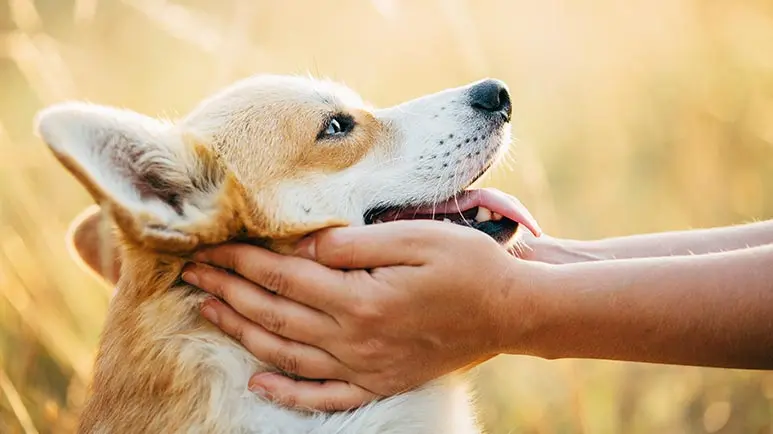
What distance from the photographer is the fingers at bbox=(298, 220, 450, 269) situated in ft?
5.33

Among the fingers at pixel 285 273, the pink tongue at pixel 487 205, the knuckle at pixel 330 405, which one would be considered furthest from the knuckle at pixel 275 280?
the pink tongue at pixel 487 205

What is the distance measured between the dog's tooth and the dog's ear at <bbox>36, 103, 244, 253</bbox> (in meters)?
0.52

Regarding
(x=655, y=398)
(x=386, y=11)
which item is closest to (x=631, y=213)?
(x=655, y=398)

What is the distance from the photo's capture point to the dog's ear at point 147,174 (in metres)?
1.47

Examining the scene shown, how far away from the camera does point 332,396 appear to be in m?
1.65

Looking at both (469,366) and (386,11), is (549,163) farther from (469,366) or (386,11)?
(469,366)

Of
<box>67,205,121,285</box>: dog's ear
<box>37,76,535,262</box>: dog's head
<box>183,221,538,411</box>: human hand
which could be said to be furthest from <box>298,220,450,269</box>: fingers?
<box>67,205,121,285</box>: dog's ear

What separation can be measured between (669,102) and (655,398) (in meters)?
1.40

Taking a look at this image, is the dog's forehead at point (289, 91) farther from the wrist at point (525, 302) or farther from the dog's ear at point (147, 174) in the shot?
the wrist at point (525, 302)

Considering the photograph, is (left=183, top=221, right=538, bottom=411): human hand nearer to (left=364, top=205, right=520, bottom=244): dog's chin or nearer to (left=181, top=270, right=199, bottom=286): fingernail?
(left=181, top=270, right=199, bottom=286): fingernail

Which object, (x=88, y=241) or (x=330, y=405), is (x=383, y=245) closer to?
(x=330, y=405)

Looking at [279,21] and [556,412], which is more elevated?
[279,21]

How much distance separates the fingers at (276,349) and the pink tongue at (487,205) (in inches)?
16.7

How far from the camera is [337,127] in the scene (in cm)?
201
